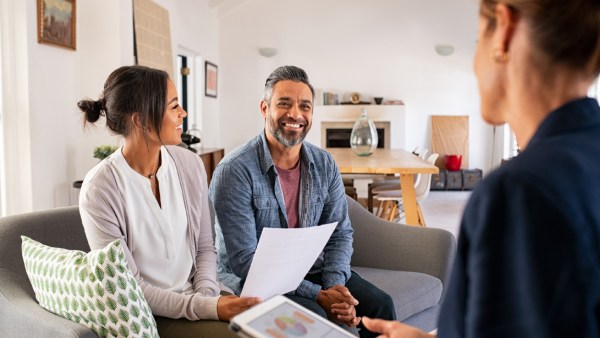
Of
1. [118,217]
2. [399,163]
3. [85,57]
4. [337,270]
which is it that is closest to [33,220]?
[118,217]

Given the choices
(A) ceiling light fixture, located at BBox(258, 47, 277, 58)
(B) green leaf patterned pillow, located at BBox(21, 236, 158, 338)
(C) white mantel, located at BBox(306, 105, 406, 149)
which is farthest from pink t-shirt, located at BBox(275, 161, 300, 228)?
(A) ceiling light fixture, located at BBox(258, 47, 277, 58)

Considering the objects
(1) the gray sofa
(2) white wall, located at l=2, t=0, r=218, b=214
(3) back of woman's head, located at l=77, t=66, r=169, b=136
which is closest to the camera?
(1) the gray sofa

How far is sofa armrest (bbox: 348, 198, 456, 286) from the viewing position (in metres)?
2.70

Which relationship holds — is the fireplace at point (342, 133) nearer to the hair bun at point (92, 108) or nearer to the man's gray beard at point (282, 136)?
the man's gray beard at point (282, 136)

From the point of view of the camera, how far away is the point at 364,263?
9.23ft

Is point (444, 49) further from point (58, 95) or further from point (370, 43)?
point (58, 95)

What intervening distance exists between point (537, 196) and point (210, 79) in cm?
836

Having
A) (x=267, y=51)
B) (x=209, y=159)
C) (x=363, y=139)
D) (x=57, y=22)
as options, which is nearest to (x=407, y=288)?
(x=363, y=139)

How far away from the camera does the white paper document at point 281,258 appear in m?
1.72

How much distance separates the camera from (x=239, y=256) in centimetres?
212

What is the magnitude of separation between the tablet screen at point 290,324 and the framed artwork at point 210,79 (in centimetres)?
762

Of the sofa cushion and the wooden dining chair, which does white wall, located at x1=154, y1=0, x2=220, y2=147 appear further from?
the sofa cushion

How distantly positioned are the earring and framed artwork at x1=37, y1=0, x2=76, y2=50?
397cm

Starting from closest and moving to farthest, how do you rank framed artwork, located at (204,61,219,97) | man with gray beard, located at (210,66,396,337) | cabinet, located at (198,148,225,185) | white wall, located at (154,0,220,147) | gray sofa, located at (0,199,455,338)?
1. gray sofa, located at (0,199,455,338)
2. man with gray beard, located at (210,66,396,337)
3. cabinet, located at (198,148,225,185)
4. white wall, located at (154,0,220,147)
5. framed artwork, located at (204,61,219,97)
